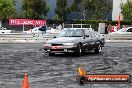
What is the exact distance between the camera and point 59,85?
495 inches

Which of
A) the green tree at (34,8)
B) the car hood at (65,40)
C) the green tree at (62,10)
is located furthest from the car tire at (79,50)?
the green tree at (62,10)

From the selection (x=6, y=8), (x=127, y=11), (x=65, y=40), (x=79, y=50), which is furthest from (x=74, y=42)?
(x=127, y=11)

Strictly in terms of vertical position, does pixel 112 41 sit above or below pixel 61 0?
below

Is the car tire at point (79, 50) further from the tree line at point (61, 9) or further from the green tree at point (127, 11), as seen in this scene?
the green tree at point (127, 11)

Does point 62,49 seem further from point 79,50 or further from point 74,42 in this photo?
point 79,50

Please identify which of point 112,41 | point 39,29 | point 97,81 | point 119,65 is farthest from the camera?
point 39,29

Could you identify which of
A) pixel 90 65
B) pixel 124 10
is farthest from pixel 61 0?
pixel 90 65

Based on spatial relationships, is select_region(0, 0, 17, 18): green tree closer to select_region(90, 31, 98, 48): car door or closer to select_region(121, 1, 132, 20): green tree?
select_region(121, 1, 132, 20): green tree

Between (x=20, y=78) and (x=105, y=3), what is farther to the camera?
(x=105, y=3)

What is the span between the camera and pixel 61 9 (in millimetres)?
82438

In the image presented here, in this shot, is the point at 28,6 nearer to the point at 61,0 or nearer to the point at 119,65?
the point at 61,0

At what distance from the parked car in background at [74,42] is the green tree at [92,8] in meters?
57.1

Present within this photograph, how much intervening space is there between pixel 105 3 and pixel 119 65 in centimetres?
6771

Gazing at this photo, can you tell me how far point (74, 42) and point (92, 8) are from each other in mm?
61153
